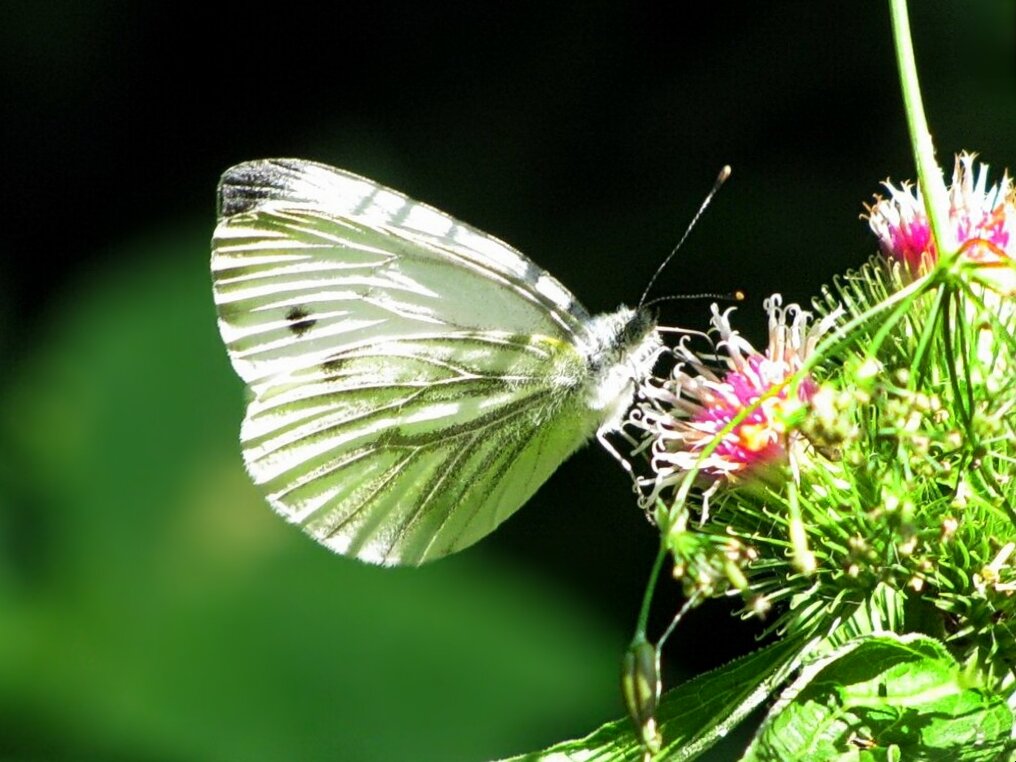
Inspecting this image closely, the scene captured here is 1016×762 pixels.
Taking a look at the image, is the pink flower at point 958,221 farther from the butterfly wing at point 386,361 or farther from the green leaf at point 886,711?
the butterfly wing at point 386,361

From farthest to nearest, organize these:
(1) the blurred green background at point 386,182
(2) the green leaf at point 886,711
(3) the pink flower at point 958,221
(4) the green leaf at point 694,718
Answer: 1. (1) the blurred green background at point 386,182
2. (3) the pink flower at point 958,221
3. (4) the green leaf at point 694,718
4. (2) the green leaf at point 886,711

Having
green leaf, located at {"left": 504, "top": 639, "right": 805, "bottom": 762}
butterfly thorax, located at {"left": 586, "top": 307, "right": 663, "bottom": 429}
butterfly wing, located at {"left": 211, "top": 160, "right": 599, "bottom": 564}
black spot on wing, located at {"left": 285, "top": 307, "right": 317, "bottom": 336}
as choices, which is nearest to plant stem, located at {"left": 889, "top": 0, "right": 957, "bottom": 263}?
green leaf, located at {"left": 504, "top": 639, "right": 805, "bottom": 762}

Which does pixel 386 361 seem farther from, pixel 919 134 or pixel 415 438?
pixel 919 134

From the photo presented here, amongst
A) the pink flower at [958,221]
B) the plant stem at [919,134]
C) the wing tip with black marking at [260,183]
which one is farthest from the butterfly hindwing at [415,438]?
the plant stem at [919,134]

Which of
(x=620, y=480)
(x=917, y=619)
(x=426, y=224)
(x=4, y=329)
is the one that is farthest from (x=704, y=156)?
(x=917, y=619)

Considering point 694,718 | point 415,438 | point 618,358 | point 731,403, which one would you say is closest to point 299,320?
point 415,438

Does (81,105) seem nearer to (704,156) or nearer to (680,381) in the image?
(704,156)

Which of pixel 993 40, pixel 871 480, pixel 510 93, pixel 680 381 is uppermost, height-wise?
pixel 510 93
